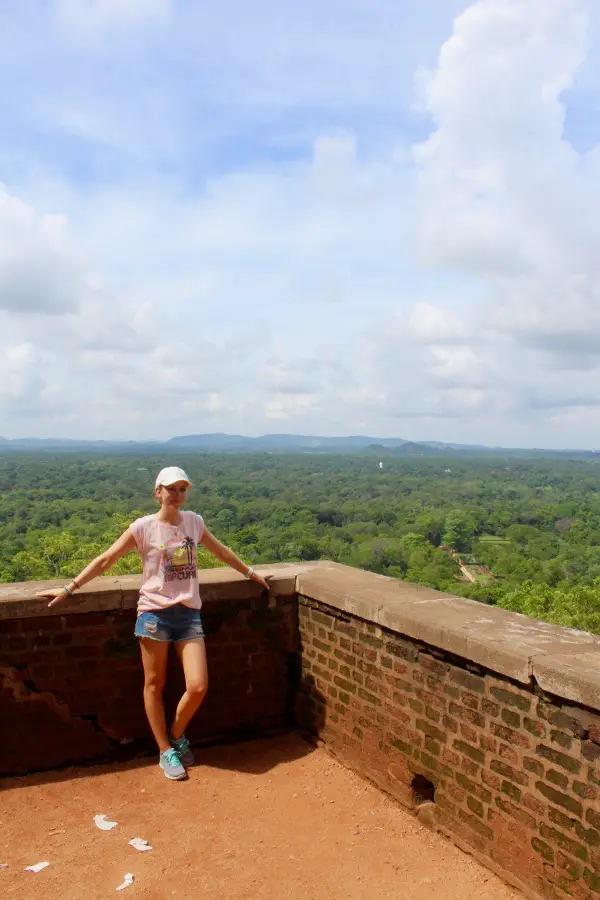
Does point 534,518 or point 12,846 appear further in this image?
point 534,518

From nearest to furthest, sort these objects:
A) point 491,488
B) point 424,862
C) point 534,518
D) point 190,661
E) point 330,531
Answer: point 424,862 < point 190,661 < point 330,531 < point 534,518 < point 491,488

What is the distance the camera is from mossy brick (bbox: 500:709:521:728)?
3.19m

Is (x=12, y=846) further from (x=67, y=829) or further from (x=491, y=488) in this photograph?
(x=491, y=488)

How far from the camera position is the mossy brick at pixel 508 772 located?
315 centimetres

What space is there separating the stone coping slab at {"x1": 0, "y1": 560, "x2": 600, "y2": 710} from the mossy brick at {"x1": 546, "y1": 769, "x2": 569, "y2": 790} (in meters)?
0.36

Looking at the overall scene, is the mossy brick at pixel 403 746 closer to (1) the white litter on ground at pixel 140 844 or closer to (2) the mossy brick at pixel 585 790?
(2) the mossy brick at pixel 585 790

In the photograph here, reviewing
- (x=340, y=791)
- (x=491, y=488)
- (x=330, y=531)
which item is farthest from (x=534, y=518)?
(x=340, y=791)

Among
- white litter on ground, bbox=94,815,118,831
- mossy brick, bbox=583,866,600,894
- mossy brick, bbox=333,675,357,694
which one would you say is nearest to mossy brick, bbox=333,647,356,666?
mossy brick, bbox=333,675,357,694

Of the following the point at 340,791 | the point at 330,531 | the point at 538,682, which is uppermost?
the point at 538,682

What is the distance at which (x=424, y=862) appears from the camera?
11.4 ft

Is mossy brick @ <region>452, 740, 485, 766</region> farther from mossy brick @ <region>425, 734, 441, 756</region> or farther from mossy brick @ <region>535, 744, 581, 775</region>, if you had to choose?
mossy brick @ <region>535, 744, 581, 775</region>

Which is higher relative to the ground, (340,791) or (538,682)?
(538,682)

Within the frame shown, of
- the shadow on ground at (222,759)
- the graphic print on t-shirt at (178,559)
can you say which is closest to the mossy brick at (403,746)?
the shadow on ground at (222,759)

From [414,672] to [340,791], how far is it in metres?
1.00
